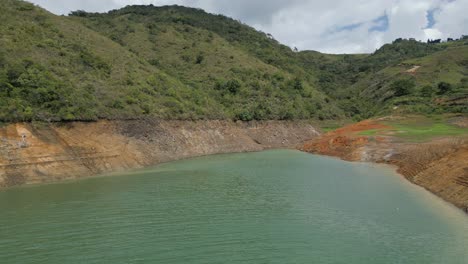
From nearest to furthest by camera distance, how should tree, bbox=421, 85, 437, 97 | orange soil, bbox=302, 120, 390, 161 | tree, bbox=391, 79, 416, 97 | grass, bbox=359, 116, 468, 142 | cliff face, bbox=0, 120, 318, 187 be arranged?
cliff face, bbox=0, 120, 318, 187
grass, bbox=359, 116, 468, 142
orange soil, bbox=302, 120, 390, 161
tree, bbox=421, 85, 437, 97
tree, bbox=391, 79, 416, 97

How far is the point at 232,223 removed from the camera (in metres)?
14.9

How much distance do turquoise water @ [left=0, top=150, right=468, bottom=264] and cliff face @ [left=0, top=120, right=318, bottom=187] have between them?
10.9ft

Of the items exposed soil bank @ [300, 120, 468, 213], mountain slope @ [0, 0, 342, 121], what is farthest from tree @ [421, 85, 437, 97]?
exposed soil bank @ [300, 120, 468, 213]

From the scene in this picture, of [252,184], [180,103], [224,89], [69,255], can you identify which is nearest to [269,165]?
[252,184]

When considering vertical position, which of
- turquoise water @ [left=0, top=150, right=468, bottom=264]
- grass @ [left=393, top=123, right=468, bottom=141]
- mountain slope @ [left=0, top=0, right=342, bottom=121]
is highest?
mountain slope @ [left=0, top=0, right=342, bottom=121]

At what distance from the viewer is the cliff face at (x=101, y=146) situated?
26.9 metres

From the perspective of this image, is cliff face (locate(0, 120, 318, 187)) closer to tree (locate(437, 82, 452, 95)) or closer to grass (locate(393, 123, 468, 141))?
grass (locate(393, 123, 468, 141))

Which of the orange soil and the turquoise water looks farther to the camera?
the orange soil

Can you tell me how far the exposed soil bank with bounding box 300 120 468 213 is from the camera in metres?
19.6

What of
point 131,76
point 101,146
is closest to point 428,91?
point 131,76

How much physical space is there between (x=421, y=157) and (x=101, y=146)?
24.5 meters

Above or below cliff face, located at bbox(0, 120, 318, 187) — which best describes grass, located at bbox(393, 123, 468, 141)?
above

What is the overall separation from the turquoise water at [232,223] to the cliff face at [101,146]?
10.9 feet

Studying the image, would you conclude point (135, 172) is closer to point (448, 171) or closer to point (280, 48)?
point (448, 171)
